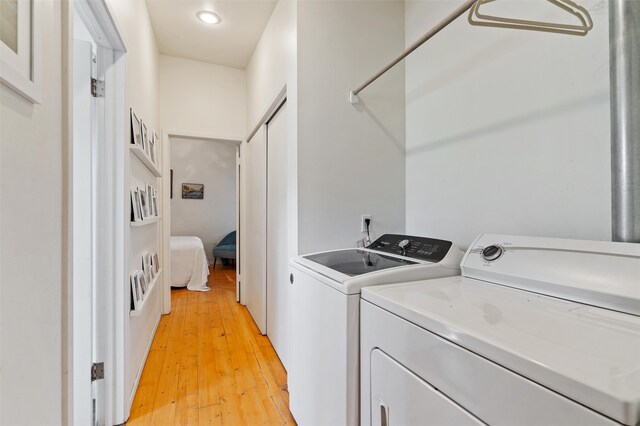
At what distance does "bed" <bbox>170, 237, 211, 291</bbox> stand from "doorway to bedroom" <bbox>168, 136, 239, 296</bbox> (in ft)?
4.35

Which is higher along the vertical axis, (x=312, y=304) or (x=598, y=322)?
(x=598, y=322)

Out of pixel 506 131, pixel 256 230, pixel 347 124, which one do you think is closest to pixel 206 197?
pixel 256 230

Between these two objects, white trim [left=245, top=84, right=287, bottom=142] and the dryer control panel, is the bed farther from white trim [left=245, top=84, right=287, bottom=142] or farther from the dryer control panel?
the dryer control panel

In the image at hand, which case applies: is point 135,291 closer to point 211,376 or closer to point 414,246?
point 211,376

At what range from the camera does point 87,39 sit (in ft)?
4.83

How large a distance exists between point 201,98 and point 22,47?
2.86 m

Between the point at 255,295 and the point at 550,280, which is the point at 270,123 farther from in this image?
the point at 550,280

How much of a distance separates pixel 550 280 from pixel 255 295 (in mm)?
2636

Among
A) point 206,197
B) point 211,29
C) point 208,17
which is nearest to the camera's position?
point 208,17

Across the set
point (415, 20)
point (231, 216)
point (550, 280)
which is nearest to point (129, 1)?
point (415, 20)

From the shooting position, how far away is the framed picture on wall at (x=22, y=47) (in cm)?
61

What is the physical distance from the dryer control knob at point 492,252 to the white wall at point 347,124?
0.74 metres

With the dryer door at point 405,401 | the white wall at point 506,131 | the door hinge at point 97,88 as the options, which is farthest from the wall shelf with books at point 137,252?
the white wall at point 506,131

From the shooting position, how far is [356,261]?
4.58 ft
